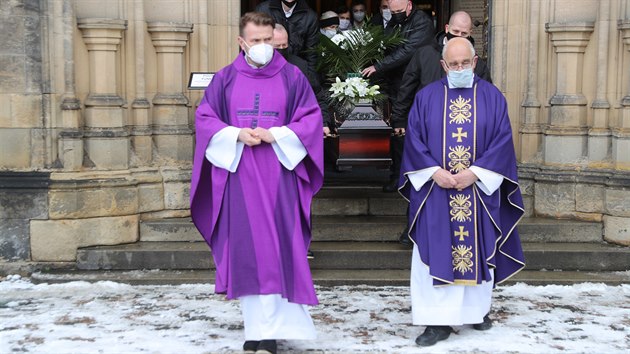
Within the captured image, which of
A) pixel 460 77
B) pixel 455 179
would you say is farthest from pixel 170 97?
pixel 455 179

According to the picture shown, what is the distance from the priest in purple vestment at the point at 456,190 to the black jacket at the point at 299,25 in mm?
2498

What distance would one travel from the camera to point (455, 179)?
632 centimetres

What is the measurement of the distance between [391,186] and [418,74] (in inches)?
61.6

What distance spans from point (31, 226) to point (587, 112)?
4.91 meters

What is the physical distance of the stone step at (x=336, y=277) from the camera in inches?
309

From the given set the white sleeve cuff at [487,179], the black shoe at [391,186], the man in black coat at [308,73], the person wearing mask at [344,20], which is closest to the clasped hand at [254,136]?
the white sleeve cuff at [487,179]

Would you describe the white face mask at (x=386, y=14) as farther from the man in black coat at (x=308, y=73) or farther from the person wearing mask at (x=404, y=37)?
Answer: the man in black coat at (x=308, y=73)

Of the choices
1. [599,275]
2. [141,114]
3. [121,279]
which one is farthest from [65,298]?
[599,275]

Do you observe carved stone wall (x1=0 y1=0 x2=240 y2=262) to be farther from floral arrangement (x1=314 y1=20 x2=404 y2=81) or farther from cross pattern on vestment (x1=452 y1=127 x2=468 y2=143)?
cross pattern on vestment (x1=452 y1=127 x2=468 y2=143)

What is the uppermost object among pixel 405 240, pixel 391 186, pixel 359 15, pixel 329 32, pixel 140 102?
pixel 359 15

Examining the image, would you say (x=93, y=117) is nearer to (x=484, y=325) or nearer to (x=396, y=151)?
(x=396, y=151)

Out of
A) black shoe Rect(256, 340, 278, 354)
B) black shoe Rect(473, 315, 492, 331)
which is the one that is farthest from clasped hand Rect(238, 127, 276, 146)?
black shoe Rect(473, 315, 492, 331)

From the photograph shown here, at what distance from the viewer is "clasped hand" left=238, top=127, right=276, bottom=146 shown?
19.8ft

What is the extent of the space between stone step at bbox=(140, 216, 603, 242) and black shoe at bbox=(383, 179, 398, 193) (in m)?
0.64
